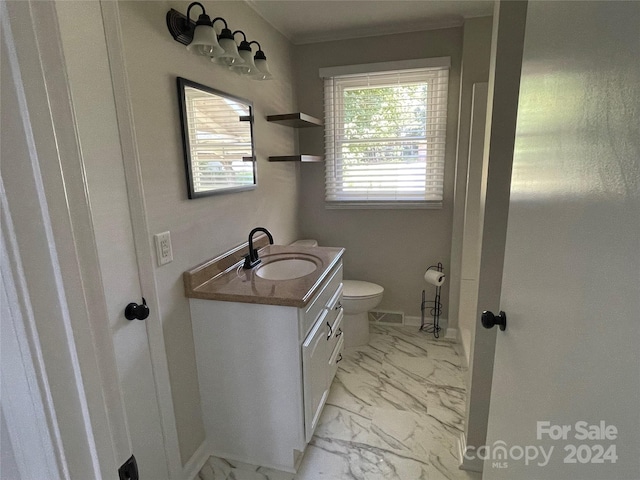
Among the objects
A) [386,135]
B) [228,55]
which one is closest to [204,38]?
[228,55]

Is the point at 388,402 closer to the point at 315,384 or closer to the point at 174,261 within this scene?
the point at 315,384

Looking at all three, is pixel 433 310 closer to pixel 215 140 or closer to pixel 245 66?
pixel 215 140

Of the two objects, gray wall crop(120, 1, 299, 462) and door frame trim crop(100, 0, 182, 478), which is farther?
gray wall crop(120, 1, 299, 462)

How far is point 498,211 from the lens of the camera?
1.38 m

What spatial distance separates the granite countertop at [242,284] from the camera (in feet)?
4.79

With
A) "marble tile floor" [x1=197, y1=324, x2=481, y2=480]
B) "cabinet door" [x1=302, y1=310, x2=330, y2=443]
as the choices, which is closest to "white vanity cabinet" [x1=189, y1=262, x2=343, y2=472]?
"cabinet door" [x1=302, y1=310, x2=330, y2=443]

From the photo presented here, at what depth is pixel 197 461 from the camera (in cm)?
165

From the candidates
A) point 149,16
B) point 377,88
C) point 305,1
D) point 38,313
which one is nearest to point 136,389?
point 38,313

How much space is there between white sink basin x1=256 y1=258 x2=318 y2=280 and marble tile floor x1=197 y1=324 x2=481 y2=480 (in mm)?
830

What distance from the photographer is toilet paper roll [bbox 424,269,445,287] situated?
8.86 feet

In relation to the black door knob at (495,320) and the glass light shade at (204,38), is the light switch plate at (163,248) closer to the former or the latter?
the glass light shade at (204,38)

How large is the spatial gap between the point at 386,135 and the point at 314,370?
1924 mm

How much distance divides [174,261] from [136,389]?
0.50 m

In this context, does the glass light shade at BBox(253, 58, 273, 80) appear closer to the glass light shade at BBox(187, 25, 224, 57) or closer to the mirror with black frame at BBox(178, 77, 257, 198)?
the mirror with black frame at BBox(178, 77, 257, 198)
